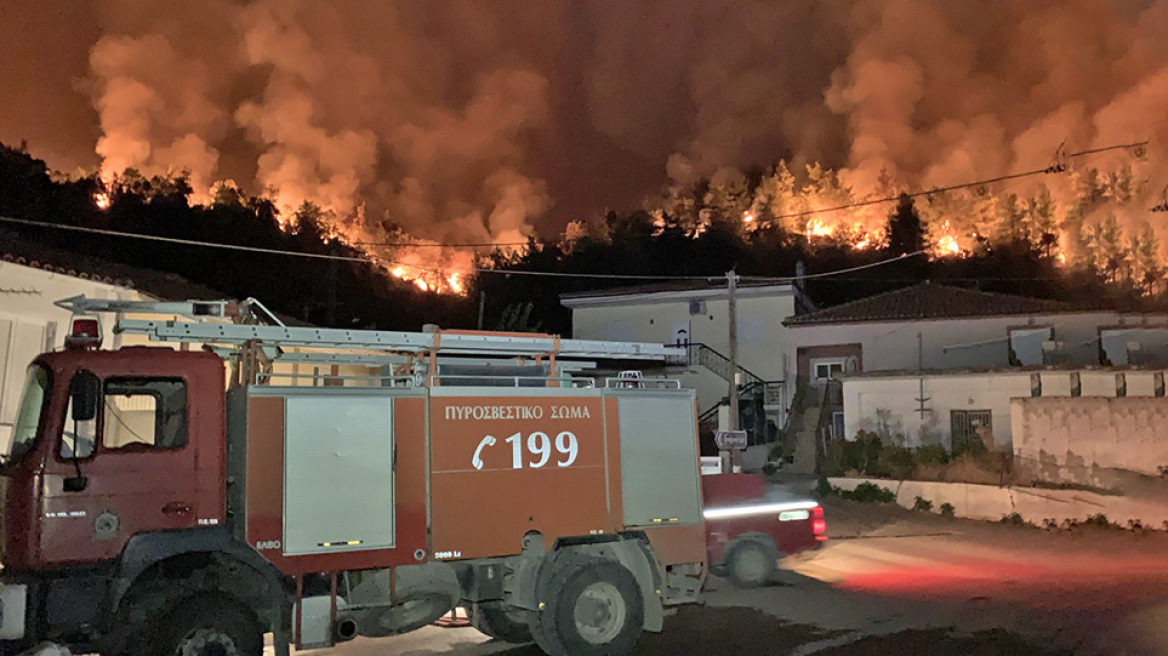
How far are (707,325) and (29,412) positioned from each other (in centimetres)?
2954

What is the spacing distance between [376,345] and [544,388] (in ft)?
5.19

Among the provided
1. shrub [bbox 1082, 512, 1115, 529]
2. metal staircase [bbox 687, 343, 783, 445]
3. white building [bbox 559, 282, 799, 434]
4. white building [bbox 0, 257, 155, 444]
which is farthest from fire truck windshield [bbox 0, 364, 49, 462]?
white building [bbox 559, 282, 799, 434]

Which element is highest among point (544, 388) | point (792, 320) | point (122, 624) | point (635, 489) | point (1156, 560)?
point (792, 320)

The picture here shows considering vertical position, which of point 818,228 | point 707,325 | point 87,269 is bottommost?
point 87,269

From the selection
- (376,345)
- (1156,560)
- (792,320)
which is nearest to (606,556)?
(376,345)

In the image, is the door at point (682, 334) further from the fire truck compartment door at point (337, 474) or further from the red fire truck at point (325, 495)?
the fire truck compartment door at point (337, 474)

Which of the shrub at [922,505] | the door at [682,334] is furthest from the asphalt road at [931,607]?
the door at [682,334]

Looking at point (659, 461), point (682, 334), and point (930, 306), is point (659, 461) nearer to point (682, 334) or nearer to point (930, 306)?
point (930, 306)

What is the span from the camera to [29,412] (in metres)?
6.57

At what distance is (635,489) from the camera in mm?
8242

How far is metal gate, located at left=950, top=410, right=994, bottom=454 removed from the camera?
2264 centimetres

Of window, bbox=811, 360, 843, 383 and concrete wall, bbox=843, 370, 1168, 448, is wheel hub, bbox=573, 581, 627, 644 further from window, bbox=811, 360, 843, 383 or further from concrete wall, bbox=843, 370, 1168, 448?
window, bbox=811, 360, 843, 383

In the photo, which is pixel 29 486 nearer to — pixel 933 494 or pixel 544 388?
pixel 544 388

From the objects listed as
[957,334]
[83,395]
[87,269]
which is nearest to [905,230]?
[957,334]
